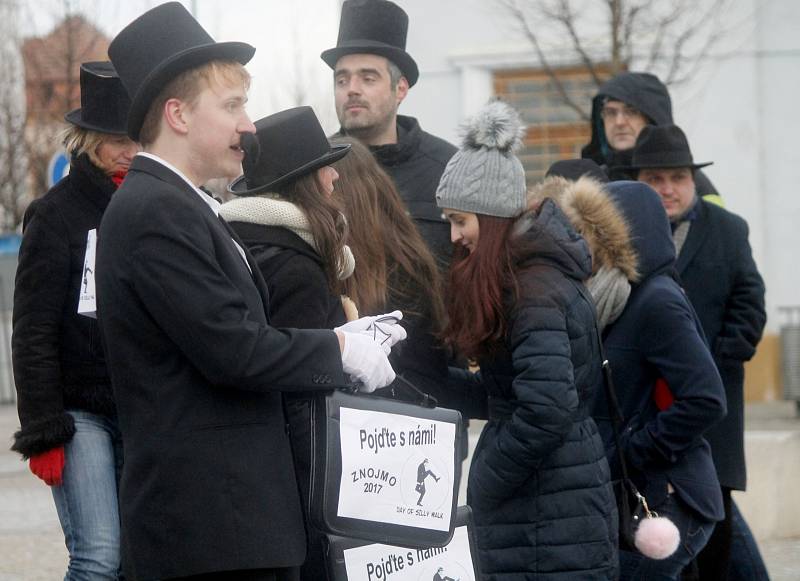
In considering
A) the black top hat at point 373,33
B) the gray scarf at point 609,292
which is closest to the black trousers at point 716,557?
the gray scarf at point 609,292

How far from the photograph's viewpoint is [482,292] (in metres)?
3.89

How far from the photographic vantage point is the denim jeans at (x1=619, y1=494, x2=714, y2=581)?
13.5 feet

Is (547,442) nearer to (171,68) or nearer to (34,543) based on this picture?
(171,68)

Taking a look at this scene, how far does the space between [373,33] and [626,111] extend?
4.03 feet

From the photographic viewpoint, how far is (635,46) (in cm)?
1330

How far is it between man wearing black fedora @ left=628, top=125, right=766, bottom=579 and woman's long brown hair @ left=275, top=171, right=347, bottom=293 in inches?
75.7

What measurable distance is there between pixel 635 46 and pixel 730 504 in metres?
8.77

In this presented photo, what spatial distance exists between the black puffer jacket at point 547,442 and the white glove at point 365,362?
0.76 metres

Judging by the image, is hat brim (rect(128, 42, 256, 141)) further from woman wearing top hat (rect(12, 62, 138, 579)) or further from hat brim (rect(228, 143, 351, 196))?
woman wearing top hat (rect(12, 62, 138, 579))

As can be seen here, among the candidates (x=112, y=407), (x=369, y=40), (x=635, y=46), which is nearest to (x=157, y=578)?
(x=112, y=407)

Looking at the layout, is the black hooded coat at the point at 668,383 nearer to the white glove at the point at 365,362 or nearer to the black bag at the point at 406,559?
the black bag at the point at 406,559

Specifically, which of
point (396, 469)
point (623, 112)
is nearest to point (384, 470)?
point (396, 469)

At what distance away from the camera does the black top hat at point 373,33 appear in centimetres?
509

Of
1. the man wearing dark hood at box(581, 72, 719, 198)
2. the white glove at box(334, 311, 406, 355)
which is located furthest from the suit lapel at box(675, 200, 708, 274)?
the white glove at box(334, 311, 406, 355)
